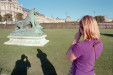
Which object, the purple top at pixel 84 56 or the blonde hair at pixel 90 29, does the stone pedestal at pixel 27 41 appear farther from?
the blonde hair at pixel 90 29

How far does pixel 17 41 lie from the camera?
8938 millimetres

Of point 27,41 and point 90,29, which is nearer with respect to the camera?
point 90,29

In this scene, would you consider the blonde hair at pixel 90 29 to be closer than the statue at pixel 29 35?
Yes

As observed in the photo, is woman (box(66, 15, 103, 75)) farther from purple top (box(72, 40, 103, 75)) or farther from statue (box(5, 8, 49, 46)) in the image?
statue (box(5, 8, 49, 46))

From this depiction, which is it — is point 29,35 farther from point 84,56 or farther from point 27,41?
point 84,56

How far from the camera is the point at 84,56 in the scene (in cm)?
147

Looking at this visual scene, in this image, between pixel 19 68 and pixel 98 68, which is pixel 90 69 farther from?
pixel 19 68

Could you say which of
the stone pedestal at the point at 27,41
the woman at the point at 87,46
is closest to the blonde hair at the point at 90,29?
the woman at the point at 87,46

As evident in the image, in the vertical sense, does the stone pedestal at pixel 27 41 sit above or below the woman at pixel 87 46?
below

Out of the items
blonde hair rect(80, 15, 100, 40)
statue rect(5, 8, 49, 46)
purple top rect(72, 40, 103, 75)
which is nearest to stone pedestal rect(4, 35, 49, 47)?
statue rect(5, 8, 49, 46)

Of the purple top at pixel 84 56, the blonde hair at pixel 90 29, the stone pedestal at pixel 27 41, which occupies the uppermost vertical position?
the blonde hair at pixel 90 29

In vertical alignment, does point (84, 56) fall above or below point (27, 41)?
above

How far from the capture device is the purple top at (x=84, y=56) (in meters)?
1.41

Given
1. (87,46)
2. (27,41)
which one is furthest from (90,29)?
(27,41)
